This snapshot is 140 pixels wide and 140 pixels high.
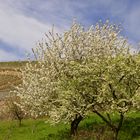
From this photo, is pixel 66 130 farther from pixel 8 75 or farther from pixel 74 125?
pixel 8 75

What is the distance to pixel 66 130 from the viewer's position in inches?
1656

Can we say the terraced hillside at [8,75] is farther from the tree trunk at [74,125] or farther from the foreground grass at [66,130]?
the tree trunk at [74,125]

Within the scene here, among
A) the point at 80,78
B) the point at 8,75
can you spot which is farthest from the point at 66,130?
the point at 8,75

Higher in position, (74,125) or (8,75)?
(8,75)

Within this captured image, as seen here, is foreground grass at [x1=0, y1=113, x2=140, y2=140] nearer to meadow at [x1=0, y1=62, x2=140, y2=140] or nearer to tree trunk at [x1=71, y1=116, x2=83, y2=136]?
meadow at [x1=0, y1=62, x2=140, y2=140]

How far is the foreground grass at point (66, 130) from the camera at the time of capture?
1425 inches

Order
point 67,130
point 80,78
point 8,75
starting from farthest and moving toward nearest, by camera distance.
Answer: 1. point 8,75
2. point 67,130
3. point 80,78

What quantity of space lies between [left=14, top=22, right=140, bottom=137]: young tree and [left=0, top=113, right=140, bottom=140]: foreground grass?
1.76 meters

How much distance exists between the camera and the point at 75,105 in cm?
3278

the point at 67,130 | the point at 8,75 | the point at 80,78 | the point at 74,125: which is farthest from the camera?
the point at 8,75

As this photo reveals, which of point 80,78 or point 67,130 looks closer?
point 80,78

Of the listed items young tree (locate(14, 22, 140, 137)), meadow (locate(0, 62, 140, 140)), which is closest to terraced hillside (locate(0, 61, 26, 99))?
meadow (locate(0, 62, 140, 140))

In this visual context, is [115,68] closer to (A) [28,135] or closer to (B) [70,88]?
(B) [70,88]

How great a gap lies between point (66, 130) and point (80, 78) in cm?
1159
